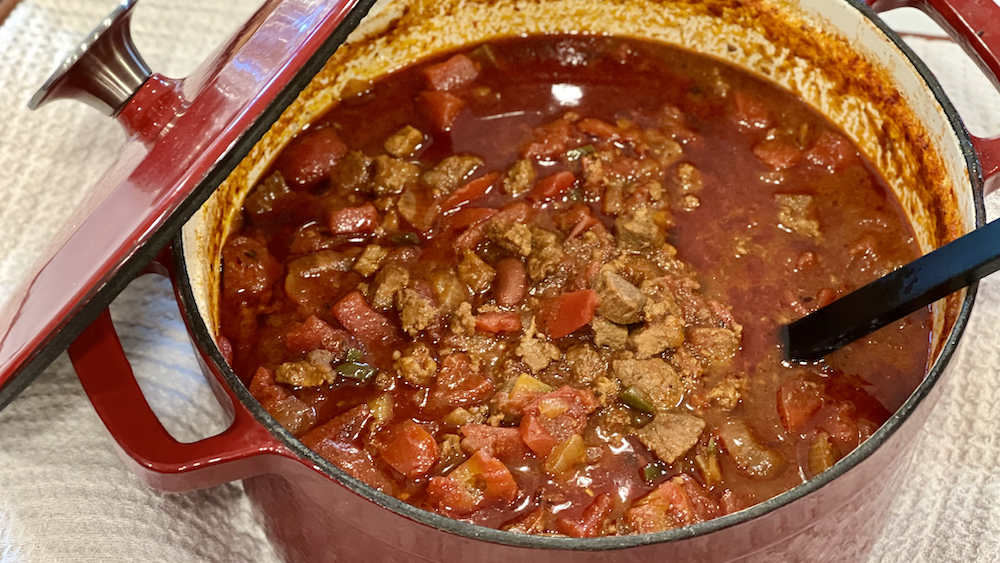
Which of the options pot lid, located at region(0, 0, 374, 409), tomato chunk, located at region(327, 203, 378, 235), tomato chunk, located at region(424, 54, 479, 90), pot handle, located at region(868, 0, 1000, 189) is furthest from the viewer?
tomato chunk, located at region(424, 54, 479, 90)

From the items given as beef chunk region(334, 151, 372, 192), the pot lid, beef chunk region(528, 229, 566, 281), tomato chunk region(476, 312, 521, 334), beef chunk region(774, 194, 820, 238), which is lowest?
beef chunk region(774, 194, 820, 238)

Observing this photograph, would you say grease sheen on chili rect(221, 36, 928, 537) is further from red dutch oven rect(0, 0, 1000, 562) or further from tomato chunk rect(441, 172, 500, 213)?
red dutch oven rect(0, 0, 1000, 562)

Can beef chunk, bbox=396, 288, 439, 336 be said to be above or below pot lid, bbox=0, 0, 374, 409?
below

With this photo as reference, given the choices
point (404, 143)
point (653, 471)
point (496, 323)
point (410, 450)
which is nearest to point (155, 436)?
point (410, 450)

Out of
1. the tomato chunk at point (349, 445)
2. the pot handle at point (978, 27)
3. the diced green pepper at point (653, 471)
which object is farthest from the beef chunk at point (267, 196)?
the pot handle at point (978, 27)

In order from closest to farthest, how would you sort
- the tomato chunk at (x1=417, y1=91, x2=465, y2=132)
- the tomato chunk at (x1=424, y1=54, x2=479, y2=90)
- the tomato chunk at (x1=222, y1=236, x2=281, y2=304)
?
the tomato chunk at (x1=222, y1=236, x2=281, y2=304) < the tomato chunk at (x1=417, y1=91, x2=465, y2=132) < the tomato chunk at (x1=424, y1=54, x2=479, y2=90)

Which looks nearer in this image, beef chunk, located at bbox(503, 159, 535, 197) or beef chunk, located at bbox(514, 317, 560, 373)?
beef chunk, located at bbox(514, 317, 560, 373)

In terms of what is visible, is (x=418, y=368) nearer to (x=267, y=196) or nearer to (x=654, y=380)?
(x=654, y=380)

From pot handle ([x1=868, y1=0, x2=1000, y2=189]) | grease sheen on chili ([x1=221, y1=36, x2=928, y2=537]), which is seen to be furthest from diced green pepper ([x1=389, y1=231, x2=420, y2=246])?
pot handle ([x1=868, y1=0, x2=1000, y2=189])
